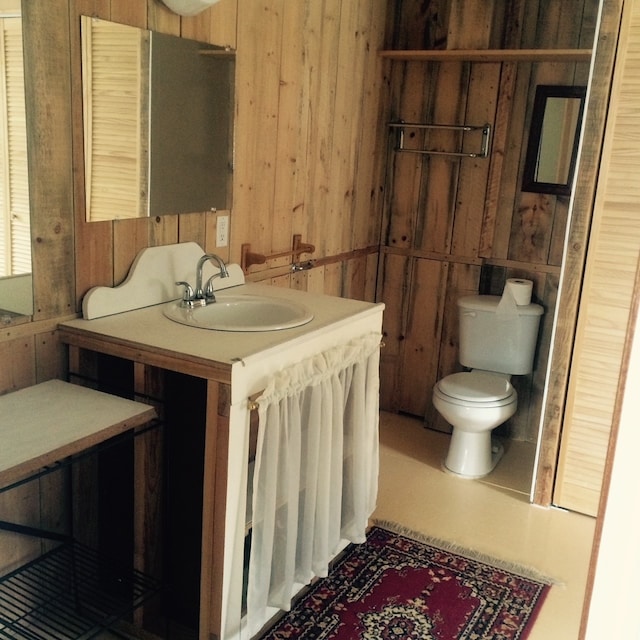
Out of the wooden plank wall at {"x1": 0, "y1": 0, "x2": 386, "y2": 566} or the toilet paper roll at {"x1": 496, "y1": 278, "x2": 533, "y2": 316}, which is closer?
the wooden plank wall at {"x1": 0, "y1": 0, "x2": 386, "y2": 566}

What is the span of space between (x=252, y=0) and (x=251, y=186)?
65cm

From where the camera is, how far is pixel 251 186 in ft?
9.00

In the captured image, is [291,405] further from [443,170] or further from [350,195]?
[443,170]

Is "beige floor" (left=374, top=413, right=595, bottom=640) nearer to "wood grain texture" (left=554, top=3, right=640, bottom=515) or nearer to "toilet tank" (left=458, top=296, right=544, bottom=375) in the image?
"wood grain texture" (left=554, top=3, right=640, bottom=515)

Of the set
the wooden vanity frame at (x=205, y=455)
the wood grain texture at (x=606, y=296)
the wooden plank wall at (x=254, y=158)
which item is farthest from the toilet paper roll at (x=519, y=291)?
the wooden vanity frame at (x=205, y=455)

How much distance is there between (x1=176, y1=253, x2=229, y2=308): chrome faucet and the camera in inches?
92.0

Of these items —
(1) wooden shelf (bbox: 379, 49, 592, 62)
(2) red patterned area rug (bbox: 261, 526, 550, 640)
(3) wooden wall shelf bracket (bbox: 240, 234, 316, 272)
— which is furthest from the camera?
(1) wooden shelf (bbox: 379, 49, 592, 62)

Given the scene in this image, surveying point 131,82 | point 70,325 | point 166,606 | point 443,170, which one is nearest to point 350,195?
point 443,170

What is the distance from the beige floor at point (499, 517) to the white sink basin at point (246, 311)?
998mm

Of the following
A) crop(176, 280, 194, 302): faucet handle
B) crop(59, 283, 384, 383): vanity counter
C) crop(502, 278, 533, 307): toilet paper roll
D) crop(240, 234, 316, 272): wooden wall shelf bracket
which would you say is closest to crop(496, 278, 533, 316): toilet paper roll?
crop(502, 278, 533, 307): toilet paper roll

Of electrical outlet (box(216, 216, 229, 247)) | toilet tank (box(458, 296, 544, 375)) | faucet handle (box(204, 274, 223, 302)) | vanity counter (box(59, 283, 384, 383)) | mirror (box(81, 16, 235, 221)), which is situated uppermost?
mirror (box(81, 16, 235, 221))

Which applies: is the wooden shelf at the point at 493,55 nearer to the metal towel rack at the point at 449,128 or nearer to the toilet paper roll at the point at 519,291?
the metal towel rack at the point at 449,128

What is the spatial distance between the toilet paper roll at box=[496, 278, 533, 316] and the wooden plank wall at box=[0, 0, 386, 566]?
74 cm

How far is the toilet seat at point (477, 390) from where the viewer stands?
10.5ft
